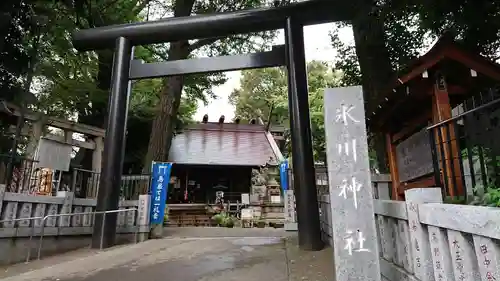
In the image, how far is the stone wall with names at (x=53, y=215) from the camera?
664cm

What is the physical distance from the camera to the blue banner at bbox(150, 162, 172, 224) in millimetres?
9547

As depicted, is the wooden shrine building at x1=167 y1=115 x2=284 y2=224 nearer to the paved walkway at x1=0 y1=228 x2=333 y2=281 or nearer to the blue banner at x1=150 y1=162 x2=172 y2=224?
the blue banner at x1=150 y1=162 x2=172 y2=224

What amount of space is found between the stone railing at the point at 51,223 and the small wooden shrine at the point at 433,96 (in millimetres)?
6721

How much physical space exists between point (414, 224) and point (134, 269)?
423cm

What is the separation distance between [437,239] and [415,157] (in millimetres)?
3667

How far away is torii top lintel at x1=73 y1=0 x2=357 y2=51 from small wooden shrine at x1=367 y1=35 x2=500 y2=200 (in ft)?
7.78

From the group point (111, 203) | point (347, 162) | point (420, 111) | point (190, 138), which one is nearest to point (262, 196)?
point (190, 138)

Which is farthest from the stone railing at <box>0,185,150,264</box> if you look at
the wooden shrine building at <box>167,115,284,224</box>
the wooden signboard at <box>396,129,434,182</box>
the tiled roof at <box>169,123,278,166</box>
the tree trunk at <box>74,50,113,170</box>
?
the tiled roof at <box>169,123,278,166</box>

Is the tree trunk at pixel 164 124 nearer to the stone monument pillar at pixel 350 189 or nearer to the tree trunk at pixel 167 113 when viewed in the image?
the tree trunk at pixel 167 113

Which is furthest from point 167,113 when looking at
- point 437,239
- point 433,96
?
point 437,239

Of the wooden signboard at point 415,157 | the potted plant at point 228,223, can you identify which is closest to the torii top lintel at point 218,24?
the wooden signboard at point 415,157

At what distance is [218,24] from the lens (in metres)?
7.95

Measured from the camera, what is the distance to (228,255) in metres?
6.18

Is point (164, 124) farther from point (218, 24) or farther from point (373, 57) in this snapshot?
point (373, 57)
